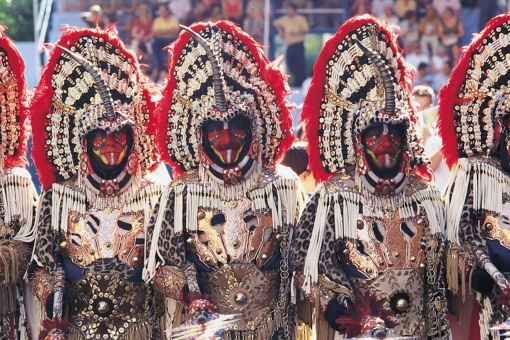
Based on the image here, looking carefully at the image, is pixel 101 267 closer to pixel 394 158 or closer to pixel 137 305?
pixel 137 305

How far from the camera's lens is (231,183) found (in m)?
7.43

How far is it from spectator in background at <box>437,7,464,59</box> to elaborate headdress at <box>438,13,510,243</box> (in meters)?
7.00

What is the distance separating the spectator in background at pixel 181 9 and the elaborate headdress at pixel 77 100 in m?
6.79

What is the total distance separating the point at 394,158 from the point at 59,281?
2.24m

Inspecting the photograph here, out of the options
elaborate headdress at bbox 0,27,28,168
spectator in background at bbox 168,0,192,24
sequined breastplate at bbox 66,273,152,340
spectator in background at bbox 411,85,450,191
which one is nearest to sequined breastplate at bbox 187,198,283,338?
sequined breastplate at bbox 66,273,152,340

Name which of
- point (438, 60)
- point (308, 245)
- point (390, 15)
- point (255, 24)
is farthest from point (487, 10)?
point (308, 245)

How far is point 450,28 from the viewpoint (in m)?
14.3

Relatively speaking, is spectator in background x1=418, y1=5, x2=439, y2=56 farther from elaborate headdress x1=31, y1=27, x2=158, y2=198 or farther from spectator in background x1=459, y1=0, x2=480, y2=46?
elaborate headdress x1=31, y1=27, x2=158, y2=198

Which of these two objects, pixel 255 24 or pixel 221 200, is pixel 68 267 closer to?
pixel 221 200

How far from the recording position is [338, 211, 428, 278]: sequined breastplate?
23.6 ft

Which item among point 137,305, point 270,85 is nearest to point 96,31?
point 270,85

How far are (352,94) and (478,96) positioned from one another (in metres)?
0.77

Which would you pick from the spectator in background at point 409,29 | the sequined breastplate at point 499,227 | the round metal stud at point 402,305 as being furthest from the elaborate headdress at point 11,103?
the spectator in background at point 409,29

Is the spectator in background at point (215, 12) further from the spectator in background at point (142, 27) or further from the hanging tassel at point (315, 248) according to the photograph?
the hanging tassel at point (315, 248)
